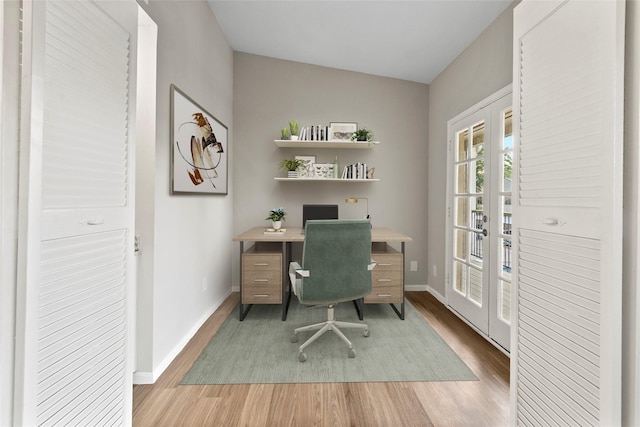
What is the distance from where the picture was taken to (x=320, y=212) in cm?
330

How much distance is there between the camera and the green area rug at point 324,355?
1.85 meters

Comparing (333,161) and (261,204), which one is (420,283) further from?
(261,204)

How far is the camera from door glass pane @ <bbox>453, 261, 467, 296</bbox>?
9.29 ft

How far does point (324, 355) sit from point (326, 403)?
0.48 meters

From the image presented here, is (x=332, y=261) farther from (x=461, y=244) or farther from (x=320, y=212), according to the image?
(x=461, y=244)

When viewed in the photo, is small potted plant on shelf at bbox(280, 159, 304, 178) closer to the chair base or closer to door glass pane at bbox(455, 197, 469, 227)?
the chair base

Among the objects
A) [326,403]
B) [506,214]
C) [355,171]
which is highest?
[355,171]

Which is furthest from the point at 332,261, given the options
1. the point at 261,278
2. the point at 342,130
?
the point at 342,130

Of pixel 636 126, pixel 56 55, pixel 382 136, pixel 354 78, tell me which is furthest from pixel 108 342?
pixel 354 78

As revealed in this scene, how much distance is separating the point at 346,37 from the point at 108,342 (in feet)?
9.77

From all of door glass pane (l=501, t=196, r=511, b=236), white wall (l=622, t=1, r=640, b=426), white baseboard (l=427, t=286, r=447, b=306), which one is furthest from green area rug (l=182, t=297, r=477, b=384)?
white wall (l=622, t=1, r=640, b=426)

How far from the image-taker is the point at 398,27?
2.56 m

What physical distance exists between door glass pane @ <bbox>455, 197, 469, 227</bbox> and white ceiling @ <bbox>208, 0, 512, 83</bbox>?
1432 mm

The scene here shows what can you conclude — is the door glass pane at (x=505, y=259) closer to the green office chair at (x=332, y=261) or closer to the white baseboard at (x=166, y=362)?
the green office chair at (x=332, y=261)
